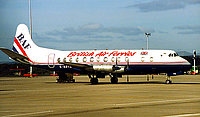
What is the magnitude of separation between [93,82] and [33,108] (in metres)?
28.5

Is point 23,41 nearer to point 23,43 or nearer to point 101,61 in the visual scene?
point 23,43

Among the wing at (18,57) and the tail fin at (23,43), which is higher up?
the tail fin at (23,43)

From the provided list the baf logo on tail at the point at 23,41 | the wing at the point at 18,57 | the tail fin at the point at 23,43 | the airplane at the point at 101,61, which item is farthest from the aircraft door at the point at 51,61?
the baf logo on tail at the point at 23,41

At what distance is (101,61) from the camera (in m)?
47.5

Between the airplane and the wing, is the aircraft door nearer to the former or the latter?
the airplane

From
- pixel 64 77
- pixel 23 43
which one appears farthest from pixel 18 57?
pixel 64 77

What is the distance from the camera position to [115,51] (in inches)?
1877

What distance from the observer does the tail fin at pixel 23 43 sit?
2096 inches

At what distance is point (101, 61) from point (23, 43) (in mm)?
12138

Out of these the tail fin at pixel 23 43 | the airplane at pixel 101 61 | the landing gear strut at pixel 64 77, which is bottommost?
the landing gear strut at pixel 64 77

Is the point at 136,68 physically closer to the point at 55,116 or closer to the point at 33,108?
the point at 33,108

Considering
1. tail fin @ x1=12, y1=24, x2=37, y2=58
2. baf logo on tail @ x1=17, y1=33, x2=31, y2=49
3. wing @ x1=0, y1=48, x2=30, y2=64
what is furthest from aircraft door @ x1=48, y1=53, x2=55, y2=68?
baf logo on tail @ x1=17, y1=33, x2=31, y2=49

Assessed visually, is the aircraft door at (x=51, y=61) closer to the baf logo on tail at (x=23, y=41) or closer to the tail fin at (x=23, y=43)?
the tail fin at (x=23, y=43)

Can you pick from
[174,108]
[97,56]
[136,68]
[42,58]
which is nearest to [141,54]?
[136,68]
